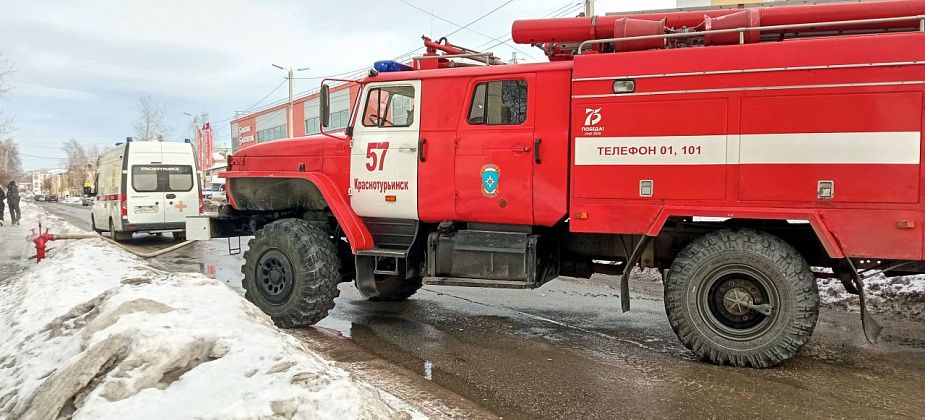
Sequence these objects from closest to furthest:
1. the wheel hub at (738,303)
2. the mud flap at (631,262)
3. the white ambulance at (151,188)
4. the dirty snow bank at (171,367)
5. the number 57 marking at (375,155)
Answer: the dirty snow bank at (171,367)
the wheel hub at (738,303)
the mud flap at (631,262)
the number 57 marking at (375,155)
the white ambulance at (151,188)

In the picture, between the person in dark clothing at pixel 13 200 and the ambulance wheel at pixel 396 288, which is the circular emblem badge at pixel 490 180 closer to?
the ambulance wheel at pixel 396 288

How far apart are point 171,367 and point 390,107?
12.4ft

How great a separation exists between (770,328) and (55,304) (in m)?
6.17

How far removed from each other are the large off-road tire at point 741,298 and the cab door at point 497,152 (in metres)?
1.54

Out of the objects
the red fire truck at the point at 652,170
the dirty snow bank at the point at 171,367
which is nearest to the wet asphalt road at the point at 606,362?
the red fire truck at the point at 652,170

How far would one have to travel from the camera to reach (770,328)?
4.93m

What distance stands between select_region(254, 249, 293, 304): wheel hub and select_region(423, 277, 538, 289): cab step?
1545 millimetres

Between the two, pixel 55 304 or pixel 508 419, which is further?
pixel 55 304

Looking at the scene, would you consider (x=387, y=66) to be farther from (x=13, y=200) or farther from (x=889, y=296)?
(x=13, y=200)

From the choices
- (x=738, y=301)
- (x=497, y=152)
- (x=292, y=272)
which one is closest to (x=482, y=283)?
(x=497, y=152)

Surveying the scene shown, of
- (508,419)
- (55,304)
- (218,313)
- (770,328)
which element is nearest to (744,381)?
(770,328)

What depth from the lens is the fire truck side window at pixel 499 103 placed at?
19.5 ft

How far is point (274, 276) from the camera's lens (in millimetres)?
6832

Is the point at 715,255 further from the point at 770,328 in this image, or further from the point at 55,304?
the point at 55,304
